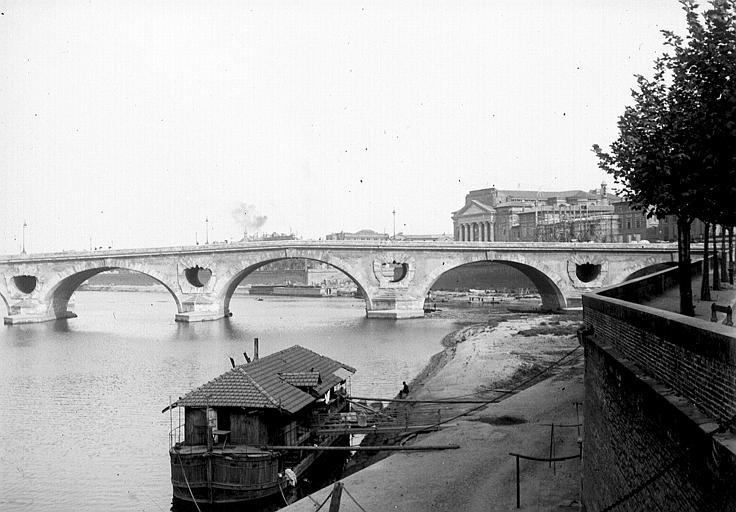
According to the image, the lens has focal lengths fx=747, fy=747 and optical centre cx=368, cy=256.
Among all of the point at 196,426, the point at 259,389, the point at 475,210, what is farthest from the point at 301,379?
the point at 475,210

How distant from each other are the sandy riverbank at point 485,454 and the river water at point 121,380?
5021 millimetres

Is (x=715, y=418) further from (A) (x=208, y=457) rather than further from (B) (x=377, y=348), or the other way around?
(B) (x=377, y=348)

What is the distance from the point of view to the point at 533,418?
83.7ft

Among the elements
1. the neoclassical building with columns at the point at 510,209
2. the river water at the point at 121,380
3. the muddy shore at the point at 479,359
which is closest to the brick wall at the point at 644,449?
the muddy shore at the point at 479,359

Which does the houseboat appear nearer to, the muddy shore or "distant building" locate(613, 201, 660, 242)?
the muddy shore

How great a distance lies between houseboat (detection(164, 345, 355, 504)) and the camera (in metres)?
20.9

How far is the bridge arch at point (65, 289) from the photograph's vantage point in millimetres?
79125

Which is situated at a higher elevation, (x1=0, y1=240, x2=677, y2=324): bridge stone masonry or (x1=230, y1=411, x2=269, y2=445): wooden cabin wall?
(x1=0, y1=240, x2=677, y2=324): bridge stone masonry

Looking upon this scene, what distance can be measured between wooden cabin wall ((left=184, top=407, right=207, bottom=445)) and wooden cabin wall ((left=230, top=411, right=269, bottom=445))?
0.86 metres

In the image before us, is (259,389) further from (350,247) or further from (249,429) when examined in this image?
(350,247)

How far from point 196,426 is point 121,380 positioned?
21464 mm

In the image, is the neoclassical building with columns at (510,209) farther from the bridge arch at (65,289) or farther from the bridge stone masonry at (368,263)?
the bridge arch at (65,289)

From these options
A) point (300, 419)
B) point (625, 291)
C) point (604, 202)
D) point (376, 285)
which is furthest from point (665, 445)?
point (604, 202)

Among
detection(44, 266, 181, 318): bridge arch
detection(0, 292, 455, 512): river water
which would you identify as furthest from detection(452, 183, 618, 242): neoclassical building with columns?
detection(44, 266, 181, 318): bridge arch
